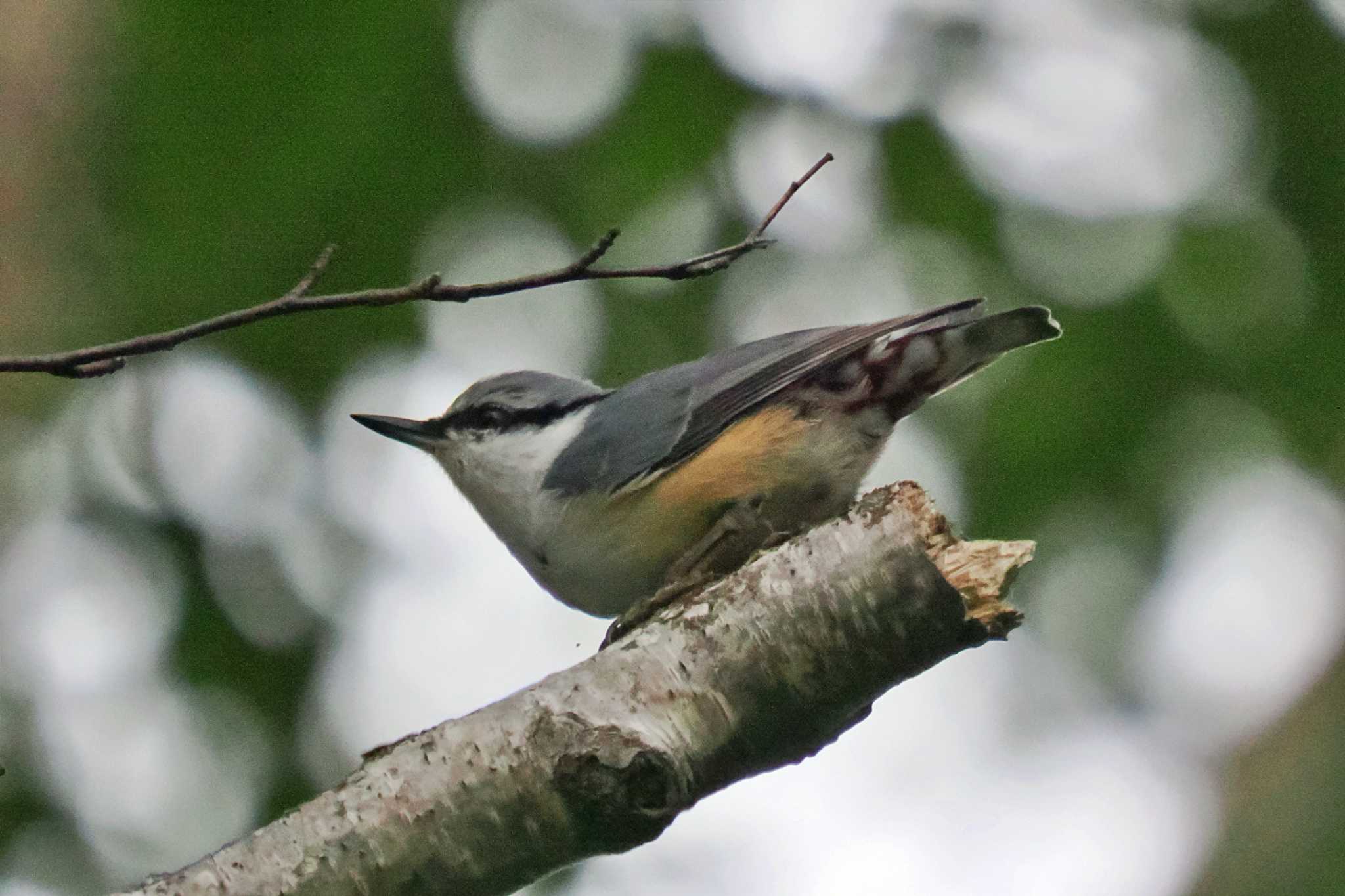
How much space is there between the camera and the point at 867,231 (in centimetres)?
555

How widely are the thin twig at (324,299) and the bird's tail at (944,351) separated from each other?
1054 mm

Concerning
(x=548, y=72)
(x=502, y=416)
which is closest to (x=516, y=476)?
(x=502, y=416)

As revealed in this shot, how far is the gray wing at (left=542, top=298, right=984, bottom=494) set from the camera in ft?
11.5

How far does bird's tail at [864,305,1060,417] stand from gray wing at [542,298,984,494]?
5 centimetres

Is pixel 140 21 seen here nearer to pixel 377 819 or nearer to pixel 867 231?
pixel 867 231

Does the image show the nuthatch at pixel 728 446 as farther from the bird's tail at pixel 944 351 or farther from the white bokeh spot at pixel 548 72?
the white bokeh spot at pixel 548 72

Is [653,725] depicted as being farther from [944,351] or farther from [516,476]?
[516,476]

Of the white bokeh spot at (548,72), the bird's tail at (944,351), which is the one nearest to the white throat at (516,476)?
the bird's tail at (944,351)

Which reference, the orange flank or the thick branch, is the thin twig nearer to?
the thick branch

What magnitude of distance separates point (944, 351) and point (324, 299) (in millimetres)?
1839

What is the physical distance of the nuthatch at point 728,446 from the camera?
341 centimetres

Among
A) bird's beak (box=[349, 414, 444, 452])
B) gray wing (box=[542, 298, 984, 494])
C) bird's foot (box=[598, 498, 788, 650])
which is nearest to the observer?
bird's foot (box=[598, 498, 788, 650])

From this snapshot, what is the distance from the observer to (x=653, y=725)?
2.21m

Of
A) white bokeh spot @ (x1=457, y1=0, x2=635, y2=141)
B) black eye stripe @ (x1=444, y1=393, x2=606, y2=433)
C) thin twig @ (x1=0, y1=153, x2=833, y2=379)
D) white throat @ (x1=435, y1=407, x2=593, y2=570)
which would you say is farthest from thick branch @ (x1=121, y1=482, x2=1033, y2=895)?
white bokeh spot @ (x1=457, y1=0, x2=635, y2=141)
